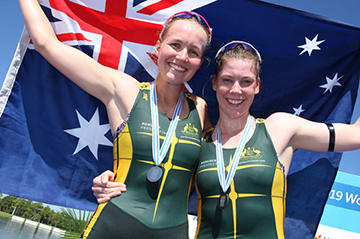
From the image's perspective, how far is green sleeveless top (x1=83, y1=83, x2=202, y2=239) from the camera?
2.03 m

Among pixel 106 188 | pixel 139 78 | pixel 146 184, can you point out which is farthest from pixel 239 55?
pixel 106 188

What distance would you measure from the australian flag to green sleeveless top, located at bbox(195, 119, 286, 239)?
4.74 ft

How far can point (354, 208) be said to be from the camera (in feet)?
24.2

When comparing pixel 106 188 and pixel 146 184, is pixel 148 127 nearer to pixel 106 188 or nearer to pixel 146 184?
pixel 146 184

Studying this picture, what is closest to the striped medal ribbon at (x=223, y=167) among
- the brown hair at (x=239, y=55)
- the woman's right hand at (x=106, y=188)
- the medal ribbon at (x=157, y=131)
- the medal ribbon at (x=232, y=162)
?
the medal ribbon at (x=232, y=162)

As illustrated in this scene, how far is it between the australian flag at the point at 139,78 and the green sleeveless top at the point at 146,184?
4.39 feet

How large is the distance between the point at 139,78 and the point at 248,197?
7.00 feet

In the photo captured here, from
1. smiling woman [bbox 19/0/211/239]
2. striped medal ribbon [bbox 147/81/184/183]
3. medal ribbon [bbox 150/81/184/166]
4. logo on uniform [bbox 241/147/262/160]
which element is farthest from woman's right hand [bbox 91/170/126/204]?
logo on uniform [bbox 241/147/262/160]

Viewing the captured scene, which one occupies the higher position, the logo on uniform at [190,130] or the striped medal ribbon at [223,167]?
the logo on uniform at [190,130]

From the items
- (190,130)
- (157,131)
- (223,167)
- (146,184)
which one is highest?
(190,130)

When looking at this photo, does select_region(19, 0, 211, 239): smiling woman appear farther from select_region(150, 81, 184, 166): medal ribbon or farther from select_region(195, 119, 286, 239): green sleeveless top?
select_region(195, 119, 286, 239): green sleeveless top

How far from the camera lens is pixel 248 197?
7.17 ft

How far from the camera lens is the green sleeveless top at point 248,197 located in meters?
2.13

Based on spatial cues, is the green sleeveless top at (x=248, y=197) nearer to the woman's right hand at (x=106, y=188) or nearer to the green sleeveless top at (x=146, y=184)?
the green sleeveless top at (x=146, y=184)
